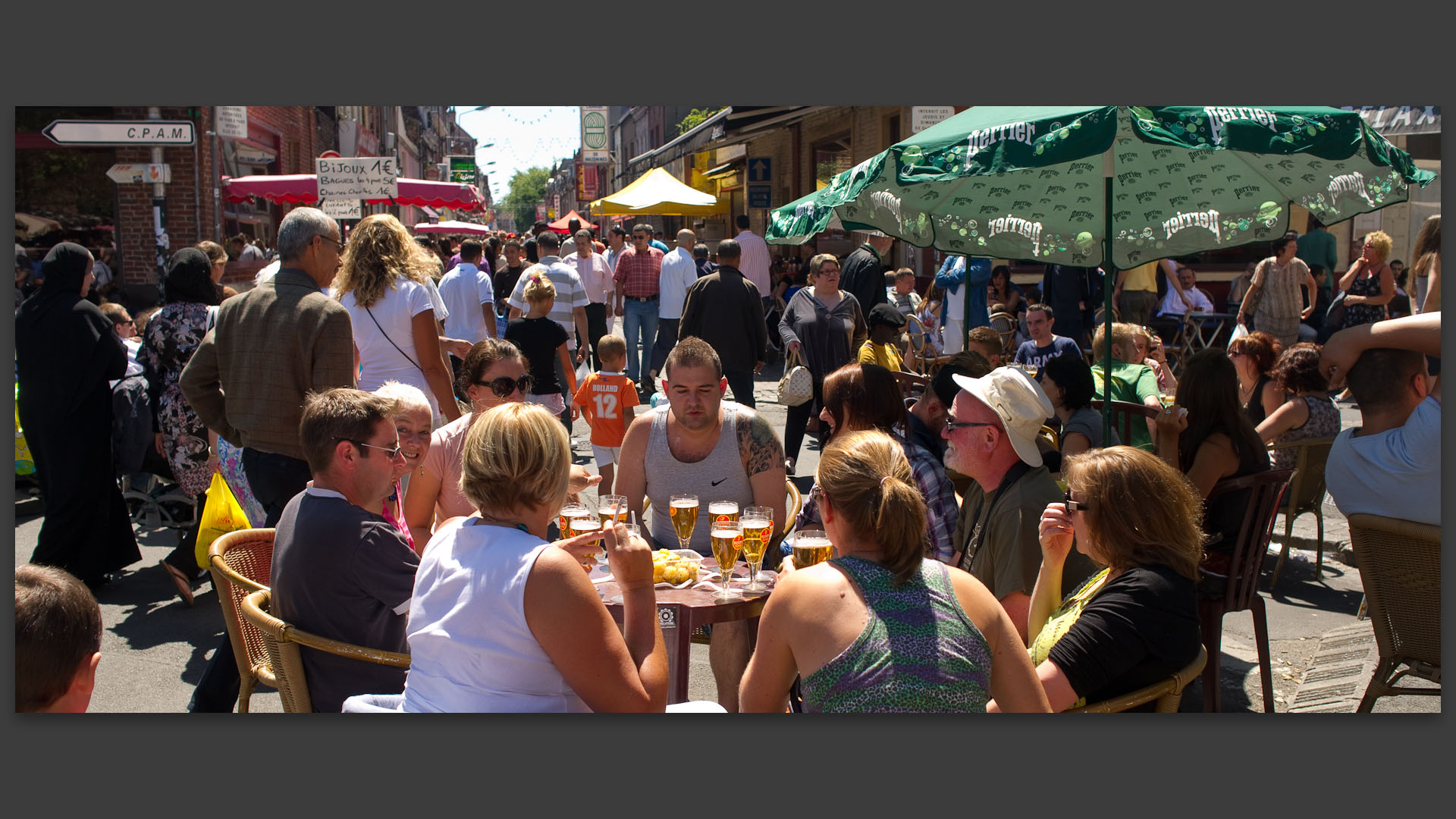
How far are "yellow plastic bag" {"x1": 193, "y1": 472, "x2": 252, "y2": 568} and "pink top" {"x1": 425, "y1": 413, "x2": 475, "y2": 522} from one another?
106cm

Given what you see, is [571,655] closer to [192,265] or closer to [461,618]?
[461,618]

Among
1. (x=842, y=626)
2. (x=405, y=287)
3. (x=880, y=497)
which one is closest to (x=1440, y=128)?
(x=880, y=497)

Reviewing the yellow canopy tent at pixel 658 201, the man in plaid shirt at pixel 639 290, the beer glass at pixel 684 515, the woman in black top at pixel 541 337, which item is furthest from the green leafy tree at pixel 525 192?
the beer glass at pixel 684 515

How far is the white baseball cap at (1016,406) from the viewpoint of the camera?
3295mm

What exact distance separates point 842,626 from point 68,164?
16019 mm

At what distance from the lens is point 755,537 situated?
3.19 meters

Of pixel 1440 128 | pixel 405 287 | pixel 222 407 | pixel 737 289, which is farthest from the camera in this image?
pixel 737 289

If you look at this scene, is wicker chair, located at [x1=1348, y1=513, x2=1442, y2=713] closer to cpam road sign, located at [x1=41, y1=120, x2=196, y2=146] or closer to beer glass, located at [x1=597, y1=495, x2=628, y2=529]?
beer glass, located at [x1=597, y1=495, x2=628, y2=529]

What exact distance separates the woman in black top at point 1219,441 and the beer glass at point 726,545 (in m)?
1.90

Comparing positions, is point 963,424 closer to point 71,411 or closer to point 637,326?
point 71,411

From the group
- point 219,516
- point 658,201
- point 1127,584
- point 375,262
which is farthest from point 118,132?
point 658,201

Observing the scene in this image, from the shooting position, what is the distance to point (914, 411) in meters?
4.76

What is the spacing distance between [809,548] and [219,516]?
9.31 ft

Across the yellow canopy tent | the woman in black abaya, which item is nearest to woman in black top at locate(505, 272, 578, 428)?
the woman in black abaya
